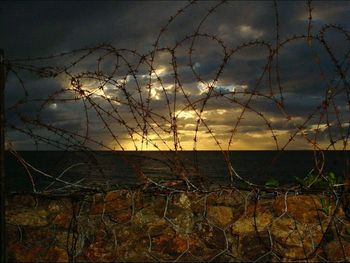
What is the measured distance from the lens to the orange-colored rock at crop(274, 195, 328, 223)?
11.6 feet

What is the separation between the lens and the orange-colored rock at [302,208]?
11.6 feet

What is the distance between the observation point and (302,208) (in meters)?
3.58

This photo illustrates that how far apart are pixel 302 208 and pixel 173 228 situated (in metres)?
1.01

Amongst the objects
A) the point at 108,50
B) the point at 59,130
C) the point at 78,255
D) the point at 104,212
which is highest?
the point at 108,50

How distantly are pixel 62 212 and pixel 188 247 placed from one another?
99cm

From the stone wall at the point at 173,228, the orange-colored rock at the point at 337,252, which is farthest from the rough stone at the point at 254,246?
the orange-colored rock at the point at 337,252

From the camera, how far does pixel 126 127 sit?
11.6ft

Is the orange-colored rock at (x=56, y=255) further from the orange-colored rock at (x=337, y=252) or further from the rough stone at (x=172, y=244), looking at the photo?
the orange-colored rock at (x=337, y=252)

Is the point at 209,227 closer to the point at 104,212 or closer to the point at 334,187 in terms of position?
the point at 104,212

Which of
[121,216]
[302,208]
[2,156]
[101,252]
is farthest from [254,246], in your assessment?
[2,156]

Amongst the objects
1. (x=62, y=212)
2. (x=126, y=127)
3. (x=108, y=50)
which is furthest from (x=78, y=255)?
(x=108, y=50)

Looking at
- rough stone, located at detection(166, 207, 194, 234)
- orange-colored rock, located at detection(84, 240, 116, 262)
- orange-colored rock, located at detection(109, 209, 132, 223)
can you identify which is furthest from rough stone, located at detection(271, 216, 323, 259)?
orange-colored rock, located at detection(84, 240, 116, 262)

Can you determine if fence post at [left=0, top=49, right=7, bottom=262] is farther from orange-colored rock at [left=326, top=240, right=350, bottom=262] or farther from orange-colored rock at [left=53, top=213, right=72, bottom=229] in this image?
orange-colored rock at [left=326, top=240, right=350, bottom=262]

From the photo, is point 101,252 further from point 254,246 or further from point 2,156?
point 254,246
